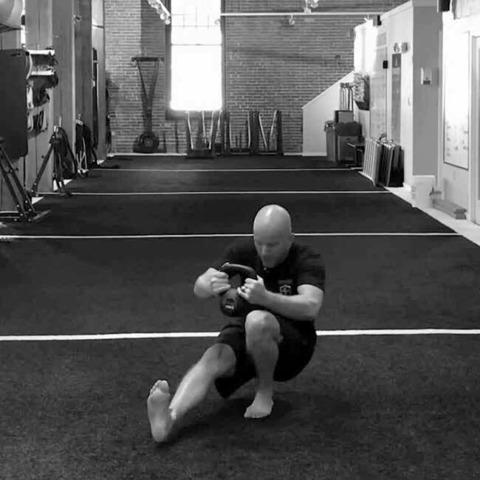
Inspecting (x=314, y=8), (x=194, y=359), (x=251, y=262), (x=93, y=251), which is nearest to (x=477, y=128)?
(x=93, y=251)

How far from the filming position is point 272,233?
386 cm

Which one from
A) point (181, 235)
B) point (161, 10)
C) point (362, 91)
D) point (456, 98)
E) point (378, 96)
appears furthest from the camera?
point (161, 10)

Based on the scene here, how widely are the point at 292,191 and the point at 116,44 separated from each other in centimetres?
1021

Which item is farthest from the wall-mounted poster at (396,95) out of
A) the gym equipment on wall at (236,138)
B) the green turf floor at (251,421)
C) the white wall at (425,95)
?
the green turf floor at (251,421)

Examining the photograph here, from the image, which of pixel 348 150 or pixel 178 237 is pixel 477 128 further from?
pixel 348 150

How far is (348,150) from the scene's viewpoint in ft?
63.5

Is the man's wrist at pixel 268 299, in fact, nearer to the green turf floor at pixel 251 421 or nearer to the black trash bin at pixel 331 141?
the green turf floor at pixel 251 421

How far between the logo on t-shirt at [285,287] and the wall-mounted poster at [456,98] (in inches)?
294

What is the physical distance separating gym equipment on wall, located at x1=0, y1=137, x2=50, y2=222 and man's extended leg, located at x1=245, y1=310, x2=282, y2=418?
6589 mm

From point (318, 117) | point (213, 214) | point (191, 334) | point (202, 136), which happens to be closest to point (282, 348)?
point (191, 334)

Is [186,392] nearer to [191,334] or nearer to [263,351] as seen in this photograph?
[263,351]

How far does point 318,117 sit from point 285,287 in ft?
63.0

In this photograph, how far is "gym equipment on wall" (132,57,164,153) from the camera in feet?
75.5

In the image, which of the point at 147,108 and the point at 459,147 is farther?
the point at 147,108
